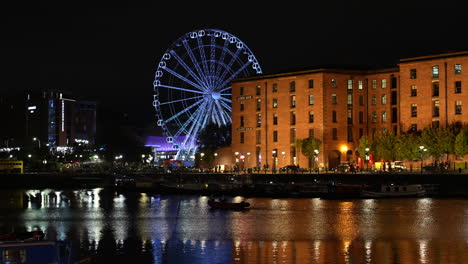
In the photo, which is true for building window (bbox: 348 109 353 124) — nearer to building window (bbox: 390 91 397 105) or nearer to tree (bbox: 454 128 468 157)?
building window (bbox: 390 91 397 105)

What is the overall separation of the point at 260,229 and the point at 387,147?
1884 inches

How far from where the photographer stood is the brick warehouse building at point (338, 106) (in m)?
100

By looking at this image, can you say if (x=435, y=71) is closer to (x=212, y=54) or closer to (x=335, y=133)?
(x=335, y=133)

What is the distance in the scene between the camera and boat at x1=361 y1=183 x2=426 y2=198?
8488 cm

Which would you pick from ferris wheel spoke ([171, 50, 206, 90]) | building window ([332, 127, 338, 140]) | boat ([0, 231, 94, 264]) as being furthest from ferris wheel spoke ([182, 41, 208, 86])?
boat ([0, 231, 94, 264])

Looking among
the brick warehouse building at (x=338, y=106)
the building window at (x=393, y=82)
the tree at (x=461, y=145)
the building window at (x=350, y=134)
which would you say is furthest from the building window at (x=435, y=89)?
the building window at (x=350, y=134)

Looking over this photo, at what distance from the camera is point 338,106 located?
112 m

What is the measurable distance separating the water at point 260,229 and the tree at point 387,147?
18.1m

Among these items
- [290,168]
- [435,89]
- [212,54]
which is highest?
[212,54]

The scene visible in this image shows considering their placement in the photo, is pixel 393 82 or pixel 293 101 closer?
pixel 393 82

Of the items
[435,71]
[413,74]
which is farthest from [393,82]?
[435,71]

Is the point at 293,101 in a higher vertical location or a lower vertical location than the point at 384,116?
higher

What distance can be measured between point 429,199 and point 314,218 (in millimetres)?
23478

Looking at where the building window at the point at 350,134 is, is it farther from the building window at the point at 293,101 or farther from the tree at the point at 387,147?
the tree at the point at 387,147
